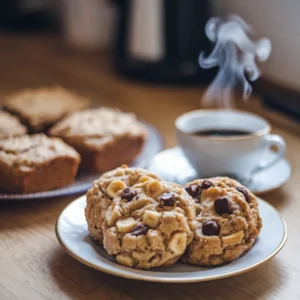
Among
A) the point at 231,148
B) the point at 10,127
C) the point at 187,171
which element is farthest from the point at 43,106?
the point at 231,148

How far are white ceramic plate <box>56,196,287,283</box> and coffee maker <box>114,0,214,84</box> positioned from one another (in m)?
0.88

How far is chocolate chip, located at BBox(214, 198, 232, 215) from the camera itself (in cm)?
79

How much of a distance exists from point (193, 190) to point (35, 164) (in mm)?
361

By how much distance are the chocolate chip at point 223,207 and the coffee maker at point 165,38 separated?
983 millimetres

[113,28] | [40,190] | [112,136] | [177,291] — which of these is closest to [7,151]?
[40,190]

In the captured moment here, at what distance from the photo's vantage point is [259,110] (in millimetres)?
1591

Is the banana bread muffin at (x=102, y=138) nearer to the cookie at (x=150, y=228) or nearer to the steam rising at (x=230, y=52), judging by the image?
the steam rising at (x=230, y=52)

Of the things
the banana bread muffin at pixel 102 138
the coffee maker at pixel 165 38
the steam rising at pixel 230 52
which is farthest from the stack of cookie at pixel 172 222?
the coffee maker at pixel 165 38

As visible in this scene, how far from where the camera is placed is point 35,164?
1.07 metres

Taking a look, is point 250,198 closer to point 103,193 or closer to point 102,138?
point 103,193

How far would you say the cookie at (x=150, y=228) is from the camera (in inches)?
29.3

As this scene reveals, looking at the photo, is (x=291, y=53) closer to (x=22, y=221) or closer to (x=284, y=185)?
(x=284, y=185)

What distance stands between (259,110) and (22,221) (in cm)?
82

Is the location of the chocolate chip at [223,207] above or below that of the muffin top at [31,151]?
above
